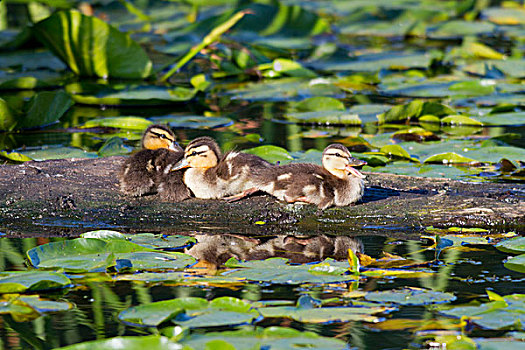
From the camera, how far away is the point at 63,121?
10.2 m

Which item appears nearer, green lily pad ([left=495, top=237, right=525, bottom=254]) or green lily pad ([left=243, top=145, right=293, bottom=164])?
green lily pad ([left=495, top=237, right=525, bottom=254])

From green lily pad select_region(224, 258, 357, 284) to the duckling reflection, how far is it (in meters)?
0.25

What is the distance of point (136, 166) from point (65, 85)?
582 centimetres

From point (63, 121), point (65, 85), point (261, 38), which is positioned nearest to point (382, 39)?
point (261, 38)

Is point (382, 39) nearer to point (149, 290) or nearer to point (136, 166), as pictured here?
point (136, 166)

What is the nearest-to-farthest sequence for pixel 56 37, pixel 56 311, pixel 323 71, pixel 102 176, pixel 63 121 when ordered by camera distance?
pixel 56 311, pixel 102 176, pixel 63 121, pixel 56 37, pixel 323 71

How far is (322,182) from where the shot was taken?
6.14m

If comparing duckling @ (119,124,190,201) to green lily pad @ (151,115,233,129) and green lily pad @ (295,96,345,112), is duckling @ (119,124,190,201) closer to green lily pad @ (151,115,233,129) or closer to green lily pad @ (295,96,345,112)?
green lily pad @ (151,115,233,129)

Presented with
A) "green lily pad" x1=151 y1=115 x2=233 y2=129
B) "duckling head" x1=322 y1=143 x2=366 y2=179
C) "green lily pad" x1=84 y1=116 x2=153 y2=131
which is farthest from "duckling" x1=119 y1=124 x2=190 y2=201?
"green lily pad" x1=151 y1=115 x2=233 y2=129

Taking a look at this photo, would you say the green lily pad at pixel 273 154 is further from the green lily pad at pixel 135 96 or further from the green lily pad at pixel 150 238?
the green lily pad at pixel 135 96

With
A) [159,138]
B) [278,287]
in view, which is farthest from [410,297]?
[159,138]

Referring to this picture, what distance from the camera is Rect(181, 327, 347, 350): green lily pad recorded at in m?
3.79

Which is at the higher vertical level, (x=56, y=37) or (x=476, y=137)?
(x=56, y=37)

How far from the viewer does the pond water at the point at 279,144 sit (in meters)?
4.18
